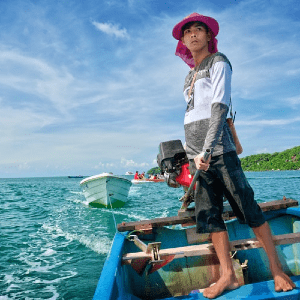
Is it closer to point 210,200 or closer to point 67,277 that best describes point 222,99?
point 210,200

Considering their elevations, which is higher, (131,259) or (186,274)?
(131,259)

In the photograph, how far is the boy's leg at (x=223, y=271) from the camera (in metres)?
2.02

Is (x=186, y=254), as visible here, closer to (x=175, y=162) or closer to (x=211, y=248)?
(x=211, y=248)

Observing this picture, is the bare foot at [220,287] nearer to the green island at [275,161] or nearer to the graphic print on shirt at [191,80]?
the graphic print on shirt at [191,80]

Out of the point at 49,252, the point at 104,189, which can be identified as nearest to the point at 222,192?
the point at 49,252

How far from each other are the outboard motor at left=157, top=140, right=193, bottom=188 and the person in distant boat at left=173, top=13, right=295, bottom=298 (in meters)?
0.55

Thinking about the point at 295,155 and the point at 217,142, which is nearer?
the point at 217,142

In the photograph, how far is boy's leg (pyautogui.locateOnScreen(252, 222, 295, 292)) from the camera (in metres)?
1.94

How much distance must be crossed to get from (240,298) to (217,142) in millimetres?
1102

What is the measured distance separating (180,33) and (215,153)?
3.87ft

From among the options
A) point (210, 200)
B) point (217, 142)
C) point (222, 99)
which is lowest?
point (210, 200)

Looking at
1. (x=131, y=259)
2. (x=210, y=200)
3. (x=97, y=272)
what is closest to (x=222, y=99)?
(x=210, y=200)

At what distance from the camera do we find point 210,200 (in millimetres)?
2240

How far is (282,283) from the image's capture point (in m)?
1.96
